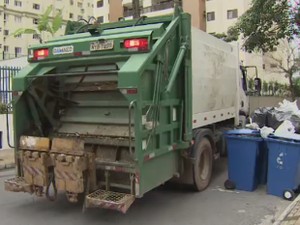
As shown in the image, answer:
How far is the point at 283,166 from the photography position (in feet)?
22.2

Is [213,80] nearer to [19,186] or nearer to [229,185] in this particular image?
[229,185]

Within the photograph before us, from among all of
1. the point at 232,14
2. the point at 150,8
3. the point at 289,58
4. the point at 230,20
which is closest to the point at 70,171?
the point at 289,58

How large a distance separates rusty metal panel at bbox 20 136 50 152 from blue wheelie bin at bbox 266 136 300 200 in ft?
12.2

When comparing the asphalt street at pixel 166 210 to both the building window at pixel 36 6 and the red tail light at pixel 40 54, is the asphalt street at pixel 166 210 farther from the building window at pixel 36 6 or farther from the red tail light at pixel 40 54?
the building window at pixel 36 6

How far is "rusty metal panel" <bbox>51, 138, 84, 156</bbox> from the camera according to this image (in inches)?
207

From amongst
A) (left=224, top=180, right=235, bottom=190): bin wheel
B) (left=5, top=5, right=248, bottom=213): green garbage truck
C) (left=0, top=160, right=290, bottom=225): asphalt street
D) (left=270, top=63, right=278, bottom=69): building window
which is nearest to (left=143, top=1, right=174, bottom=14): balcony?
(left=270, top=63, right=278, bottom=69): building window

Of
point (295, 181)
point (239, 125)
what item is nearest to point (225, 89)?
point (239, 125)

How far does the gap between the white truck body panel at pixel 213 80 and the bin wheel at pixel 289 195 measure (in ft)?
5.97

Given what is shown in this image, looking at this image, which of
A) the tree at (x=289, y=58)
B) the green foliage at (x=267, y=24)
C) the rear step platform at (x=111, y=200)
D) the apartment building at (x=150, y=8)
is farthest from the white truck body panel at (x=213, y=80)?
the apartment building at (x=150, y=8)

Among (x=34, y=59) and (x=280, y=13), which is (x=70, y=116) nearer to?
(x=34, y=59)

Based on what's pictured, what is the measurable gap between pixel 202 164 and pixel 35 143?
10.4ft

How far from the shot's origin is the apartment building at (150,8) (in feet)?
137

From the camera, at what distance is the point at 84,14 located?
69.9m

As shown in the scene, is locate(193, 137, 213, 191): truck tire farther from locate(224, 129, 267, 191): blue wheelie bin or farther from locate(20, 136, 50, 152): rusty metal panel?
locate(20, 136, 50, 152): rusty metal panel
